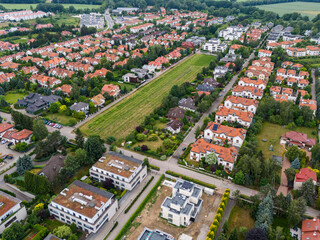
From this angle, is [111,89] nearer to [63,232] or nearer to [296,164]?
[63,232]

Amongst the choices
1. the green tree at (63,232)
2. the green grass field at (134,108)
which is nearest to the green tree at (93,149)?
the green grass field at (134,108)

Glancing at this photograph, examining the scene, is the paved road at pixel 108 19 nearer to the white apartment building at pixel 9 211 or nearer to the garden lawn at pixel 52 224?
the white apartment building at pixel 9 211

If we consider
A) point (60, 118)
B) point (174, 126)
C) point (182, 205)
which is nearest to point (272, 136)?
point (174, 126)

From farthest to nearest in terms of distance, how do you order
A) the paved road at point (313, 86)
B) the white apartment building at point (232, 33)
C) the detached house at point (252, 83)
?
1. the white apartment building at point (232, 33)
2. the detached house at point (252, 83)
3. the paved road at point (313, 86)

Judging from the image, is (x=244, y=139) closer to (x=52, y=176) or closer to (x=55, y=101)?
(x=52, y=176)

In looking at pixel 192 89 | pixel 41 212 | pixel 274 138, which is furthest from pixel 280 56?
pixel 41 212

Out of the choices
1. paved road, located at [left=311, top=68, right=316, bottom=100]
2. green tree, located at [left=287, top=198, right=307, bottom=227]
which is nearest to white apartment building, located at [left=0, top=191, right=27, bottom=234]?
green tree, located at [left=287, top=198, right=307, bottom=227]
